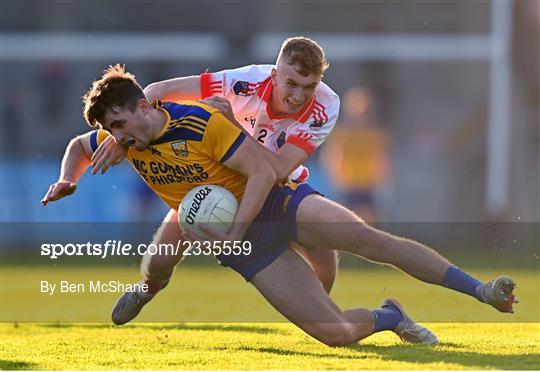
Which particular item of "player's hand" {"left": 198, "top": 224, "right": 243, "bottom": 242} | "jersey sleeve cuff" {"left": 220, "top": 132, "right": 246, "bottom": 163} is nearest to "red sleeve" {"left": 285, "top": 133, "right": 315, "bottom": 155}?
"jersey sleeve cuff" {"left": 220, "top": 132, "right": 246, "bottom": 163}

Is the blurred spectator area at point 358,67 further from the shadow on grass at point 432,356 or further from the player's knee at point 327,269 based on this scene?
the shadow on grass at point 432,356

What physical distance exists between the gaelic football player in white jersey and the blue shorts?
5.6 inches

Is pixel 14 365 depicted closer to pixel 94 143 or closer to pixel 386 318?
pixel 94 143

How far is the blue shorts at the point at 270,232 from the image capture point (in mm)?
7070

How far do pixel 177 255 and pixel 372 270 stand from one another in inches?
272

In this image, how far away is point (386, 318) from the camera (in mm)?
7324

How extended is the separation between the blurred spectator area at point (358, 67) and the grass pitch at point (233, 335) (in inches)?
380

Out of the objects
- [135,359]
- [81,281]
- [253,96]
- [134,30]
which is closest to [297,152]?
[253,96]

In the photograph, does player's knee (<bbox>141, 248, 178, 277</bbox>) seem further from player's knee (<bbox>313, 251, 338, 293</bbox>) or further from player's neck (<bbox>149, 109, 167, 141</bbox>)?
player's neck (<bbox>149, 109, 167, 141</bbox>)

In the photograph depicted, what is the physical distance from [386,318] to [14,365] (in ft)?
7.27

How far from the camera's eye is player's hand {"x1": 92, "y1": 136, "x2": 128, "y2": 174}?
22.6 feet

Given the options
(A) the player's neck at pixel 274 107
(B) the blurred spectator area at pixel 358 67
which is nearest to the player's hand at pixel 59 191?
Answer: (A) the player's neck at pixel 274 107

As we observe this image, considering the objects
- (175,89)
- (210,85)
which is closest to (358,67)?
(210,85)

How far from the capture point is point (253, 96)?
301 inches
